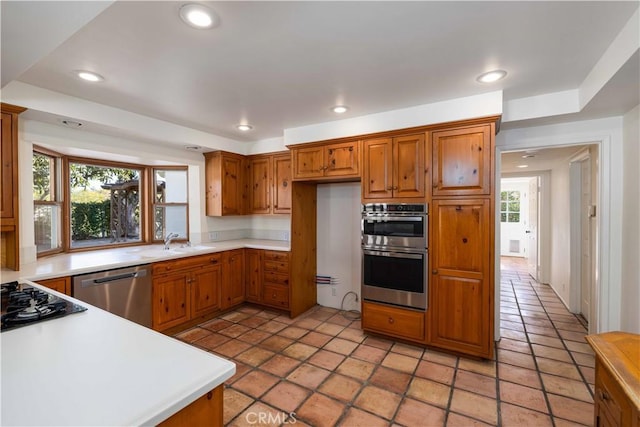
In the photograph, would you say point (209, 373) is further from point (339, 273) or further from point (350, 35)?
point (339, 273)

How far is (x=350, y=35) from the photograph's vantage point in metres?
1.75

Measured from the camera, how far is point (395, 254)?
3.00 metres

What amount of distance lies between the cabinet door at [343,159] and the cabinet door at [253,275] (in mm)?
1564

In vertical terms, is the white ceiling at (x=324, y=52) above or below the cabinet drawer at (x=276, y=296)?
above

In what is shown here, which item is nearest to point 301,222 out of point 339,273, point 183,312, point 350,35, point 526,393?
point 339,273

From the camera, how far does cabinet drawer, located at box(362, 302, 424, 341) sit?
2914mm

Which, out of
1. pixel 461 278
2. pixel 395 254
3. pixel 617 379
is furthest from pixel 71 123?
pixel 617 379

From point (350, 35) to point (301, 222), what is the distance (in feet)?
8.19

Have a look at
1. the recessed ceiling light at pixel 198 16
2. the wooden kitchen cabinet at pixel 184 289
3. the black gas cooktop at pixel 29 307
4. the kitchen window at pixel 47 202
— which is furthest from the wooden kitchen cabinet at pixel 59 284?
the recessed ceiling light at pixel 198 16

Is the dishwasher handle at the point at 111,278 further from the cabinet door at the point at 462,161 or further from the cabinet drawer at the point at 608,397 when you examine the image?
the cabinet drawer at the point at 608,397

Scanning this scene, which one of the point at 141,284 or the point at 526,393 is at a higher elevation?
the point at 141,284

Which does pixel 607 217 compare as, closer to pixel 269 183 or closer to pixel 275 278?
pixel 275 278

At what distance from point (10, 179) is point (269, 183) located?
2620mm

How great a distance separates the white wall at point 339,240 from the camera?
393 cm
